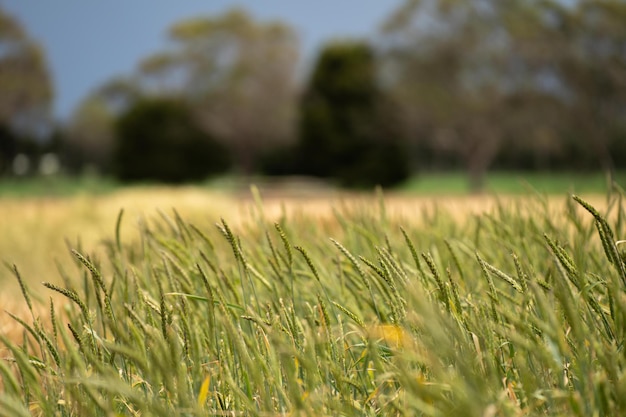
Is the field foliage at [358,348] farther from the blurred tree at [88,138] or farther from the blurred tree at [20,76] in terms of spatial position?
the blurred tree at [88,138]

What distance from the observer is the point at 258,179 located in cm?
2639

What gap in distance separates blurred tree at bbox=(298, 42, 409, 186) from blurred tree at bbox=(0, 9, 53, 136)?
9.28 metres

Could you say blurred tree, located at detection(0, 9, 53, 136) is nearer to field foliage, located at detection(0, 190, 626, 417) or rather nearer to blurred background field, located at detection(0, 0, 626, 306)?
blurred background field, located at detection(0, 0, 626, 306)

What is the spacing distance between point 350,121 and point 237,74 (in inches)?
197

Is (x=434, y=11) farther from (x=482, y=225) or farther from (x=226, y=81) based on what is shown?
(x=482, y=225)

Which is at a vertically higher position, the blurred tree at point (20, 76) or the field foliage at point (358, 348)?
the blurred tree at point (20, 76)

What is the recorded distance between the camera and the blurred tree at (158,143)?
22.8 metres

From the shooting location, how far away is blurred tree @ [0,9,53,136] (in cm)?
2100

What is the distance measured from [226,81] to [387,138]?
20.7 ft

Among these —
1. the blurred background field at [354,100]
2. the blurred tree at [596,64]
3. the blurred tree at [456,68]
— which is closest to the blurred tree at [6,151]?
the blurred background field at [354,100]

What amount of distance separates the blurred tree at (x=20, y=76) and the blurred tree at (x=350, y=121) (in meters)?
9.28

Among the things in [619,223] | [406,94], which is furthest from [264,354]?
[406,94]

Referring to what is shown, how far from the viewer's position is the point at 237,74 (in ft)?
73.8

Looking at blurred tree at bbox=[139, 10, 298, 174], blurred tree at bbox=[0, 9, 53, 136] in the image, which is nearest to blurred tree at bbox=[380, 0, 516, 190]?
blurred tree at bbox=[139, 10, 298, 174]
